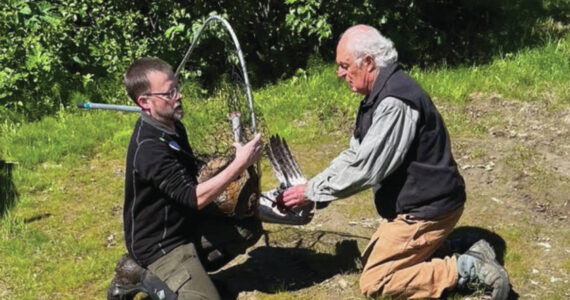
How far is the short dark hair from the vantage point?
3.87 meters

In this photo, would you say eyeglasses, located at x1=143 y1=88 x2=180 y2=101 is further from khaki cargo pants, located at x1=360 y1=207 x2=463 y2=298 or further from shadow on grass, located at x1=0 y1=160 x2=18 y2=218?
shadow on grass, located at x1=0 y1=160 x2=18 y2=218

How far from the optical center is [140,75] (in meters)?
3.89

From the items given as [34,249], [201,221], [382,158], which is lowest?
[34,249]

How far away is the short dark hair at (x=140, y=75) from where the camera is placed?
3869mm

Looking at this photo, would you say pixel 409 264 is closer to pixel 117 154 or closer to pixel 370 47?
pixel 370 47

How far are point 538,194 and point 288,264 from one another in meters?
2.26

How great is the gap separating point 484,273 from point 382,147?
1091 mm

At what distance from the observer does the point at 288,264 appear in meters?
4.96

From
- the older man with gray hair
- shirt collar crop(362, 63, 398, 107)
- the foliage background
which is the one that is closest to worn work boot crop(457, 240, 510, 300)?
the older man with gray hair

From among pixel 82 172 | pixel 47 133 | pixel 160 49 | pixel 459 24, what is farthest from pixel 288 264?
pixel 459 24

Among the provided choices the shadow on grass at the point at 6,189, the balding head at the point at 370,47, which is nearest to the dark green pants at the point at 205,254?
the balding head at the point at 370,47

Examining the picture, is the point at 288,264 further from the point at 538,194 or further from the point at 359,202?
the point at 538,194

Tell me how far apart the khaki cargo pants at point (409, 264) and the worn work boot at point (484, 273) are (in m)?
0.06

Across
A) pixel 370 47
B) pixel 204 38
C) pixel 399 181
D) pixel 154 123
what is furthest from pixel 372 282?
pixel 204 38
